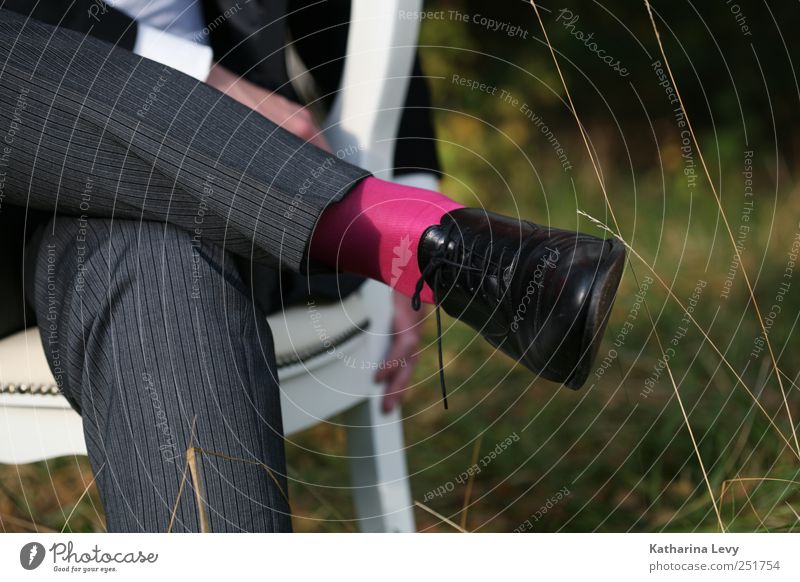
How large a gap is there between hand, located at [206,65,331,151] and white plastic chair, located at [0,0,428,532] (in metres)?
0.04

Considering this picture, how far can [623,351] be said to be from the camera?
1354 mm

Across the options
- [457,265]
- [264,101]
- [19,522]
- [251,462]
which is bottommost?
[19,522]

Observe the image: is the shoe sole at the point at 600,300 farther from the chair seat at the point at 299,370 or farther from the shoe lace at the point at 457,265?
the chair seat at the point at 299,370

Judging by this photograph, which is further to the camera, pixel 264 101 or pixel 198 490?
pixel 264 101

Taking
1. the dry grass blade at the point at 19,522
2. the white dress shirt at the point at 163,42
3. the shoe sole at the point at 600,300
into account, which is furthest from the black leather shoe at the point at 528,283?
the dry grass blade at the point at 19,522

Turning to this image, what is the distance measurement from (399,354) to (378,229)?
255 mm

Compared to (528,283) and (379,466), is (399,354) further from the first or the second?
(528,283)

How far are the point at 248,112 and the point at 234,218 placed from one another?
8 cm

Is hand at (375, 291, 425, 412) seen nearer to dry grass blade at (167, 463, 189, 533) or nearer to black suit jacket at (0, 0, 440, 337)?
black suit jacket at (0, 0, 440, 337)

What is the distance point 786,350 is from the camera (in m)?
1.23

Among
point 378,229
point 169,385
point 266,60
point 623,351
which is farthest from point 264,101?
point 623,351

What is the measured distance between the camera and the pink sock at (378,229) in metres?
0.64

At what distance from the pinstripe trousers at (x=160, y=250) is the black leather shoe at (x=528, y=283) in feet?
0.31

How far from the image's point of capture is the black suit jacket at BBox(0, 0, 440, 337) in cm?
68
